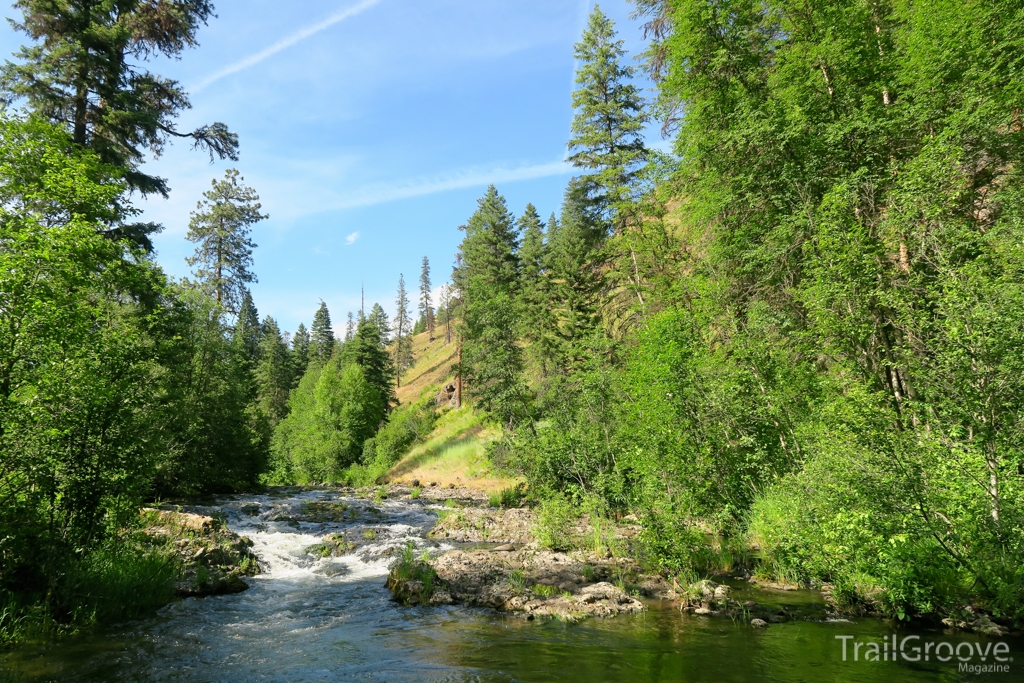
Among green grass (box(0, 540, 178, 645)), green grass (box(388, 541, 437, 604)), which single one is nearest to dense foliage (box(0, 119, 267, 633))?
green grass (box(0, 540, 178, 645))

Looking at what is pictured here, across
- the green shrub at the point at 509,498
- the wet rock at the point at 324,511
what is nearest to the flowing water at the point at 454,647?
the wet rock at the point at 324,511

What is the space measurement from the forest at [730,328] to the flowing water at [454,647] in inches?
36.4

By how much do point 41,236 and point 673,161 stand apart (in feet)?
59.3

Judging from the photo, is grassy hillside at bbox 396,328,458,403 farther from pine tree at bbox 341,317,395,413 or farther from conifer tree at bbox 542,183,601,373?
conifer tree at bbox 542,183,601,373

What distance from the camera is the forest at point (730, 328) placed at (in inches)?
296

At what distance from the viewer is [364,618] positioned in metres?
9.74

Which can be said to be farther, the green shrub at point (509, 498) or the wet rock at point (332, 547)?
the green shrub at point (509, 498)

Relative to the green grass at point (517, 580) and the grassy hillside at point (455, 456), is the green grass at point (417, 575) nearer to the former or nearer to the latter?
the green grass at point (517, 580)

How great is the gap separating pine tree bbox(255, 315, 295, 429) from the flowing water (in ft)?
165

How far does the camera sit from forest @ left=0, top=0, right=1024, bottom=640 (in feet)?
24.7

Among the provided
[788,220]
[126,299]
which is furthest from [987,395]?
[126,299]

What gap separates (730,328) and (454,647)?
10.8 metres

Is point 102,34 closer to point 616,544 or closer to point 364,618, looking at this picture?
point 364,618

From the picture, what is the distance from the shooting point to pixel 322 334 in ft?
234
